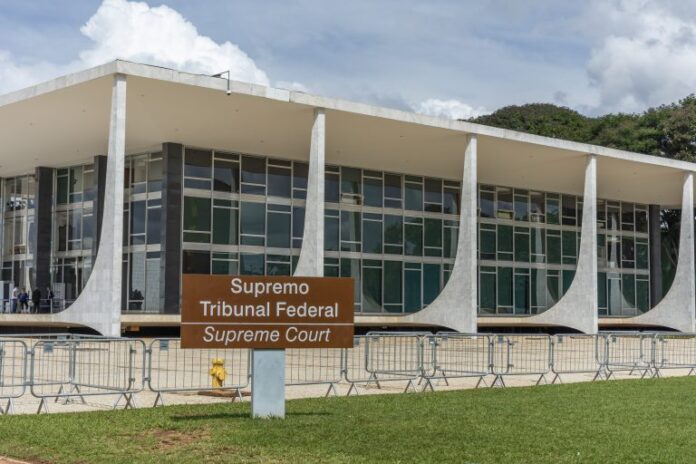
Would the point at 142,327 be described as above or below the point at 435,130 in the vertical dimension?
below

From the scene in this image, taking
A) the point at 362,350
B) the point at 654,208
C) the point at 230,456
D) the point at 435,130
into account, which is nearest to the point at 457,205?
the point at 435,130

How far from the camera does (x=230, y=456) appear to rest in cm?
944

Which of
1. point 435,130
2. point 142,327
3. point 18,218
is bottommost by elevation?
point 142,327

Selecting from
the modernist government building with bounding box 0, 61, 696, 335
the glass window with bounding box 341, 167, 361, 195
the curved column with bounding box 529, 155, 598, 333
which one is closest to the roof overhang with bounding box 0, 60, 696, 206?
the modernist government building with bounding box 0, 61, 696, 335

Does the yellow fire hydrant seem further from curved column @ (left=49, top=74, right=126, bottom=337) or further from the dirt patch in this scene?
curved column @ (left=49, top=74, right=126, bottom=337)

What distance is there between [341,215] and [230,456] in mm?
35728

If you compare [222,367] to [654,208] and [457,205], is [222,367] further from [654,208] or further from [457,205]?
[654,208]

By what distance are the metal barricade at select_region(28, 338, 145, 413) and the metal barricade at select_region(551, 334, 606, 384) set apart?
361 inches

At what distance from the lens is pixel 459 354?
2045 cm

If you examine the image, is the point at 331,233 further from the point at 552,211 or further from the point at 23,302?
the point at 552,211

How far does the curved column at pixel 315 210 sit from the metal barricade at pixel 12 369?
18996 millimetres

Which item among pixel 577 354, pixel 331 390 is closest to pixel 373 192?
pixel 577 354

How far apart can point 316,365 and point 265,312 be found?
5662 mm

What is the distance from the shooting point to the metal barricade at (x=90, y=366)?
592 inches
